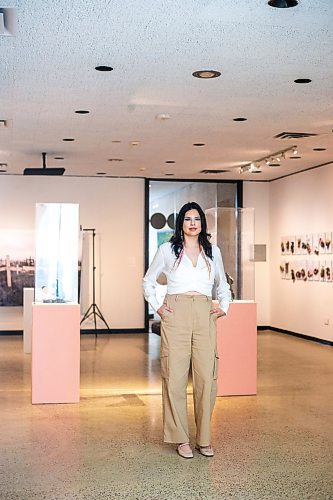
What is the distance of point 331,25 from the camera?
203 inches

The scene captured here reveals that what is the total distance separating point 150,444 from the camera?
5.81m

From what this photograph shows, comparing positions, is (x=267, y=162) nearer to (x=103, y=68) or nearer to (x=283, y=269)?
(x=283, y=269)

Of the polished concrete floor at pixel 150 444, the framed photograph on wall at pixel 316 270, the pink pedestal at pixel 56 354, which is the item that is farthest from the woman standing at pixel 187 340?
the framed photograph on wall at pixel 316 270

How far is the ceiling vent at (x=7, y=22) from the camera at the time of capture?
16.2 ft

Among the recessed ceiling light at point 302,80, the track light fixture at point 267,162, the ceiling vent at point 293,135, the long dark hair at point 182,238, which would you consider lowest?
the long dark hair at point 182,238

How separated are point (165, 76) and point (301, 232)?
760 cm

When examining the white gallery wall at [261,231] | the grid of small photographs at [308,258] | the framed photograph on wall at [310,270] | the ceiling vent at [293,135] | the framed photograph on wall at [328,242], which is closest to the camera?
the ceiling vent at [293,135]

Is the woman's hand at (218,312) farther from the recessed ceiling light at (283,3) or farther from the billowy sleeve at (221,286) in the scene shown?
the recessed ceiling light at (283,3)

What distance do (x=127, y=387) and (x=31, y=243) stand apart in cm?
642

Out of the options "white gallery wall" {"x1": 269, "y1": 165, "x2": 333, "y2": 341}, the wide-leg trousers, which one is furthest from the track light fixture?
the wide-leg trousers

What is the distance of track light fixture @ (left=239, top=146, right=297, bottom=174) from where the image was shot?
11.1 metres

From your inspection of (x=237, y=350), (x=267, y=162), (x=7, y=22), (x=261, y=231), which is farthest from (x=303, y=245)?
(x=7, y=22)

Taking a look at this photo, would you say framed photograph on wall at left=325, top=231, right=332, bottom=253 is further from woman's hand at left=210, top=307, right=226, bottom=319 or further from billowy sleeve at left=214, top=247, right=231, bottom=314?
woman's hand at left=210, top=307, right=226, bottom=319

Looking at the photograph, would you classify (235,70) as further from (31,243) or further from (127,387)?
(31,243)
